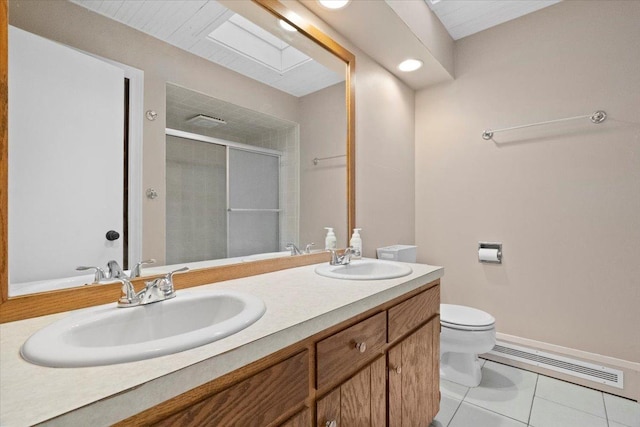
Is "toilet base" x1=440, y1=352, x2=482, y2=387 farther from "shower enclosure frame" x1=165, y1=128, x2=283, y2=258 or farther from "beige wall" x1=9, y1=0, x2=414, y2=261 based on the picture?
"shower enclosure frame" x1=165, y1=128, x2=283, y2=258

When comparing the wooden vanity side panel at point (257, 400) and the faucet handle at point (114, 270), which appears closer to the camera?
the wooden vanity side panel at point (257, 400)

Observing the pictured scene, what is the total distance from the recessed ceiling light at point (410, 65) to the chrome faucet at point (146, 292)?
207cm

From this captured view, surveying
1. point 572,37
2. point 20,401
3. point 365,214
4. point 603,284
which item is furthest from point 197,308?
point 572,37

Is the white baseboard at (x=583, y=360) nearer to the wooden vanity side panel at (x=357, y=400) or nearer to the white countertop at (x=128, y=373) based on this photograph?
the wooden vanity side panel at (x=357, y=400)

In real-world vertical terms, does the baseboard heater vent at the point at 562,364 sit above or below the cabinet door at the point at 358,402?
below

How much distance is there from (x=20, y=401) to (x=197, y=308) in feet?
1.61

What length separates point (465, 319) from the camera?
6.17 feet

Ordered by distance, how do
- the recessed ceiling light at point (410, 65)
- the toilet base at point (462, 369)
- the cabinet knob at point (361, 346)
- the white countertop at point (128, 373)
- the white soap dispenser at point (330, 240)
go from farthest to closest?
the recessed ceiling light at point (410, 65) < the toilet base at point (462, 369) < the white soap dispenser at point (330, 240) < the cabinet knob at point (361, 346) < the white countertop at point (128, 373)

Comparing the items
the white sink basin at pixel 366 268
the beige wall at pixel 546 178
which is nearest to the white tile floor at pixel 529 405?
the beige wall at pixel 546 178

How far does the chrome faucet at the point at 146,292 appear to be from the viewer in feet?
2.72

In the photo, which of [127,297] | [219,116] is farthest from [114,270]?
[219,116]

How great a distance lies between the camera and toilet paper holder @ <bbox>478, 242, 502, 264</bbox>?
220 centimetres

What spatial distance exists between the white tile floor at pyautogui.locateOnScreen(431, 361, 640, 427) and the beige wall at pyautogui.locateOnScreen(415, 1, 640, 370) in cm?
27

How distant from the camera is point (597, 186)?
1868 mm
